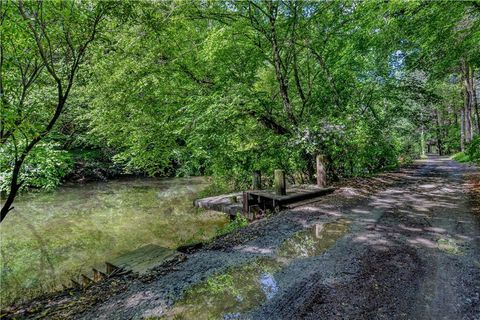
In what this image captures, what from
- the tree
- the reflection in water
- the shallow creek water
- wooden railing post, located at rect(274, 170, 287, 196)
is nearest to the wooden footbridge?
wooden railing post, located at rect(274, 170, 287, 196)

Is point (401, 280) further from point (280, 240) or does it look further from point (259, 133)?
point (259, 133)

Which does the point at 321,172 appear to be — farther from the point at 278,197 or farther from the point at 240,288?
the point at 240,288

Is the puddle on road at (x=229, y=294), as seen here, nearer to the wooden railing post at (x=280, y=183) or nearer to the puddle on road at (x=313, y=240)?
the puddle on road at (x=313, y=240)

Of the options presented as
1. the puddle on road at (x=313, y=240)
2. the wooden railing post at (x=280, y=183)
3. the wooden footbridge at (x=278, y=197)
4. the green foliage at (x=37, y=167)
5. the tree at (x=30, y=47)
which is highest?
the tree at (x=30, y=47)

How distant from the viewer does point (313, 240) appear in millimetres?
4844

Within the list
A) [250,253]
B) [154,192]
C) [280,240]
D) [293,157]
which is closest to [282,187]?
[293,157]

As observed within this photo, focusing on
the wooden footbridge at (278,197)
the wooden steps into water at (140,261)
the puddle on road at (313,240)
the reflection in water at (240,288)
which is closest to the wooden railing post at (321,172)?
the wooden footbridge at (278,197)

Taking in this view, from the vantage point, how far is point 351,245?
14.8 feet

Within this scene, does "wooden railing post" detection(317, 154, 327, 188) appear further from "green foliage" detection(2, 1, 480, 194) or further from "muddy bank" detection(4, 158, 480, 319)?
"muddy bank" detection(4, 158, 480, 319)

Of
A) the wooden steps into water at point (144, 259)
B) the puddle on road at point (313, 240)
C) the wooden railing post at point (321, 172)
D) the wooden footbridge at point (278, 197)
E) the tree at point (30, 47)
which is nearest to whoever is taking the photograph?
the tree at point (30, 47)

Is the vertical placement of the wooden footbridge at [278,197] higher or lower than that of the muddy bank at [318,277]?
higher

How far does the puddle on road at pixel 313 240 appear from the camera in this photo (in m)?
4.36

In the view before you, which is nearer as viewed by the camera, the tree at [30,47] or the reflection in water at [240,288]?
the reflection in water at [240,288]

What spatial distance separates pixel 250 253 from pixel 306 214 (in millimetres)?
2461
